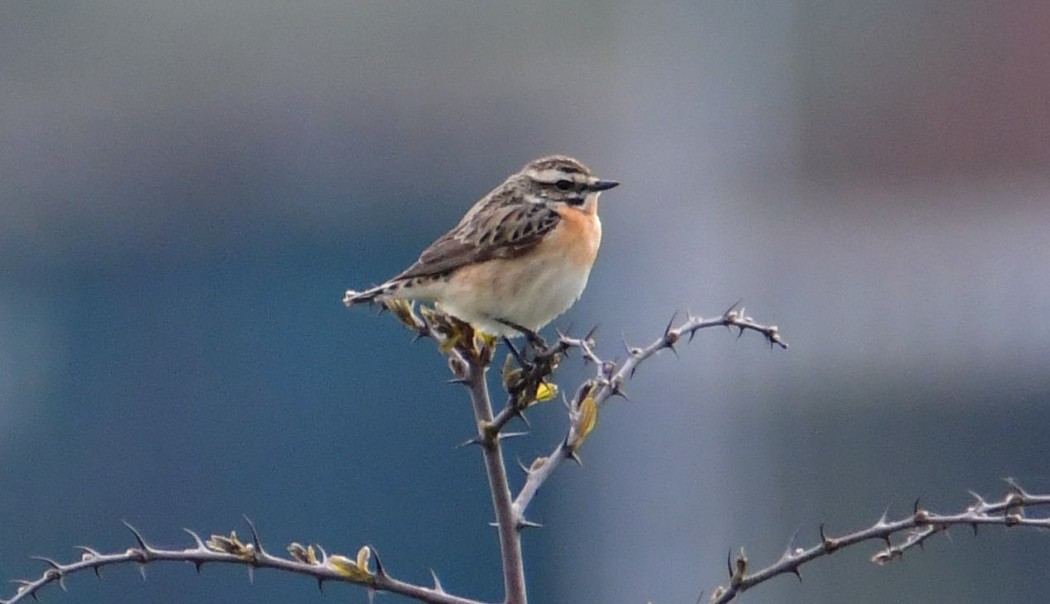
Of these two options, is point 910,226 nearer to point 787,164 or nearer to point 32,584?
point 787,164

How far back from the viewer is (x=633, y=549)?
46.0 ft

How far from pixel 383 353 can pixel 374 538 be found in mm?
1293

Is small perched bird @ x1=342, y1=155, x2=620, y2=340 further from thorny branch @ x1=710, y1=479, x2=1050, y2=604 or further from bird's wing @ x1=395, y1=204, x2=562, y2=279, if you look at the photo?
thorny branch @ x1=710, y1=479, x2=1050, y2=604

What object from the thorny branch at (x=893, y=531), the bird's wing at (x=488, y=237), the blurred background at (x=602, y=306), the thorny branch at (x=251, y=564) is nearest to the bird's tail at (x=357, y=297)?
the bird's wing at (x=488, y=237)

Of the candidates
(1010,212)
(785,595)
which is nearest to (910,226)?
(1010,212)

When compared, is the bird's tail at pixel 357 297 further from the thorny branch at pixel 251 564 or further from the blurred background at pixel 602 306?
the blurred background at pixel 602 306

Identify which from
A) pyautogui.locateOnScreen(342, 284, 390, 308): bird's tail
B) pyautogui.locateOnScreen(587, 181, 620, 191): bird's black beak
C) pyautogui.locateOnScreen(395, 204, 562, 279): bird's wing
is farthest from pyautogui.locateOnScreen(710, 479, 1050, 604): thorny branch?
pyautogui.locateOnScreen(587, 181, 620, 191): bird's black beak

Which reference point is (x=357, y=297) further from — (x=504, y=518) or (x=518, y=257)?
(x=504, y=518)

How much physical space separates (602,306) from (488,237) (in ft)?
25.7

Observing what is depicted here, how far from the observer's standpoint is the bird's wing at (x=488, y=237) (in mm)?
5789

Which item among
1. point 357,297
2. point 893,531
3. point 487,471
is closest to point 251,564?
point 487,471

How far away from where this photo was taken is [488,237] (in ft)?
19.8

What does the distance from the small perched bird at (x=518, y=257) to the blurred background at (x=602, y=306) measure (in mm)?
5301

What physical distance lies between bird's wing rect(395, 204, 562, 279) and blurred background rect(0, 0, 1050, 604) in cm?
552
